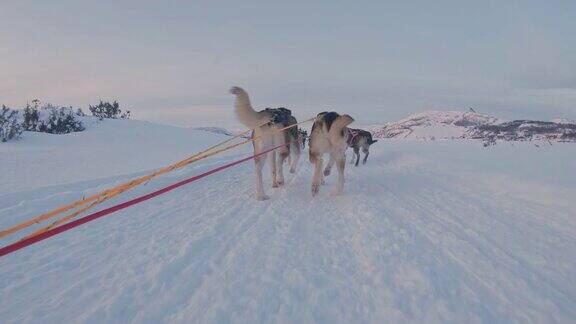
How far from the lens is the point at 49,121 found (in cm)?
1432

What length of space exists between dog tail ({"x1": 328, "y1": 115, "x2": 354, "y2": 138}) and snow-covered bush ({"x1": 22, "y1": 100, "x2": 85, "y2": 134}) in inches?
465

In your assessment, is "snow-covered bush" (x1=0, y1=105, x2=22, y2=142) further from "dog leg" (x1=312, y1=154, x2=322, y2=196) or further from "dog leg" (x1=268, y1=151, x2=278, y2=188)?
"dog leg" (x1=312, y1=154, x2=322, y2=196)

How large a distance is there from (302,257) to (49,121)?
577 inches

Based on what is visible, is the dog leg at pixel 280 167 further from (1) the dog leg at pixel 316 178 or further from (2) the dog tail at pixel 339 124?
(2) the dog tail at pixel 339 124

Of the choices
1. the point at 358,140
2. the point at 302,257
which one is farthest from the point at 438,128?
the point at 302,257

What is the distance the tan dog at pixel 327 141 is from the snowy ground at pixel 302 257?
37 centimetres

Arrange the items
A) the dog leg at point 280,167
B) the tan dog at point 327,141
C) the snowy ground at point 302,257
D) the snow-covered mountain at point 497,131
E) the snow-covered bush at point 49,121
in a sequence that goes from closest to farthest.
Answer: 1. the snowy ground at point 302,257
2. the tan dog at point 327,141
3. the dog leg at point 280,167
4. the snow-covered bush at point 49,121
5. the snow-covered mountain at point 497,131

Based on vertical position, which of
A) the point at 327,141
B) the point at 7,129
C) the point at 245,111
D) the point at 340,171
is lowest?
the point at 340,171

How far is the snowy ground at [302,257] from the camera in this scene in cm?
226

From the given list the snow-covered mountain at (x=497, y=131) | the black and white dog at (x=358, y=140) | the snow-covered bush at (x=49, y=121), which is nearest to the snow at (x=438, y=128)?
the snow-covered mountain at (x=497, y=131)

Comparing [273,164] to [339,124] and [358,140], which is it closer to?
[339,124]

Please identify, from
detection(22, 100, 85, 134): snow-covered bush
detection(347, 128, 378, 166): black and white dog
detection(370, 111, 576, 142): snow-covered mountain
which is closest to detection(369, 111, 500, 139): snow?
detection(370, 111, 576, 142): snow-covered mountain

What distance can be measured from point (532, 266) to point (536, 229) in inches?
46.2

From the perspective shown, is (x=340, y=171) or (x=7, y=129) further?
(x=7, y=129)
